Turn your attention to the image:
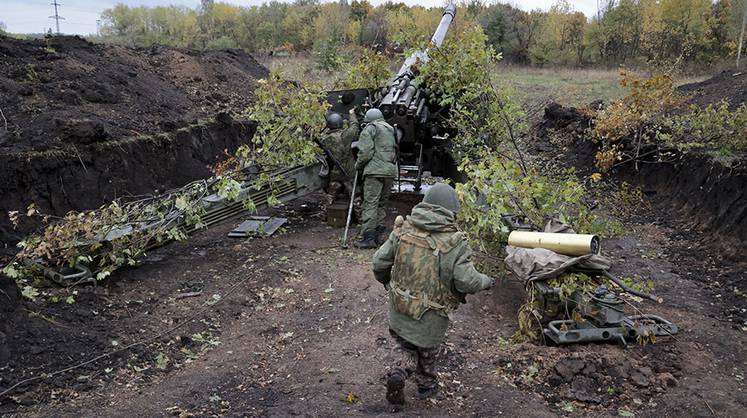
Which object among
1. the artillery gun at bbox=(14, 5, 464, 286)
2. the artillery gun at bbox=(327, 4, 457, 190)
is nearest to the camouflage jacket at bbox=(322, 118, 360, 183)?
the artillery gun at bbox=(14, 5, 464, 286)

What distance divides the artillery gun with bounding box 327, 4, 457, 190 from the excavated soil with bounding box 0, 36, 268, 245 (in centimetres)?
307

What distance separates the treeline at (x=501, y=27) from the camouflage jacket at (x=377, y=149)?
17.2 m

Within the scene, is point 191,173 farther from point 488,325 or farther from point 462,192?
point 488,325

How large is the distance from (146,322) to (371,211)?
336 centimetres

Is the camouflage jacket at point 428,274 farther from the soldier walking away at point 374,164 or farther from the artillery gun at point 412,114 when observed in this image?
the artillery gun at point 412,114

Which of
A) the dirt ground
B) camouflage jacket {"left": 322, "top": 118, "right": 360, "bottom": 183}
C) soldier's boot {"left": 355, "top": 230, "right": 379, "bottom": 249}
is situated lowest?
the dirt ground

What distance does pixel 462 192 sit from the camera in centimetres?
639

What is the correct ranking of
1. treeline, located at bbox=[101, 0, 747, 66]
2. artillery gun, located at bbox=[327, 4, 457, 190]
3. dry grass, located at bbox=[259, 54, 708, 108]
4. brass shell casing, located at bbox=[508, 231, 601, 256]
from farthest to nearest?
treeline, located at bbox=[101, 0, 747, 66] → dry grass, located at bbox=[259, 54, 708, 108] → artillery gun, located at bbox=[327, 4, 457, 190] → brass shell casing, located at bbox=[508, 231, 601, 256]

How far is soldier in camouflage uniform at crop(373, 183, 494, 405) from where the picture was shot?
4.19 m

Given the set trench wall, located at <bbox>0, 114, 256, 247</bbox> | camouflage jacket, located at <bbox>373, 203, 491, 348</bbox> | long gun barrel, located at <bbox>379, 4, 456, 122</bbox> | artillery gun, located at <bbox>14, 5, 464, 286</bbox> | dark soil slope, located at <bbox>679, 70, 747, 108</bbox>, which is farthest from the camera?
dark soil slope, located at <bbox>679, 70, 747, 108</bbox>

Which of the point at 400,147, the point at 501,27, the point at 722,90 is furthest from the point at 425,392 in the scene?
the point at 501,27

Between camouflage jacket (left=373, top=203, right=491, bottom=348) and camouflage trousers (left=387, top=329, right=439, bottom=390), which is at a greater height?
camouflage jacket (left=373, top=203, right=491, bottom=348)

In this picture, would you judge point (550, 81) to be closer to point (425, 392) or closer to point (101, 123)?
point (101, 123)

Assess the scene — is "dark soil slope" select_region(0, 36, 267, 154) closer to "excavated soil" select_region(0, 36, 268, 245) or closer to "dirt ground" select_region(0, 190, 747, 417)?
"excavated soil" select_region(0, 36, 268, 245)
